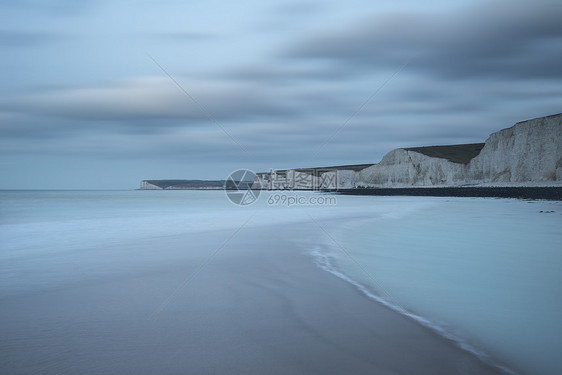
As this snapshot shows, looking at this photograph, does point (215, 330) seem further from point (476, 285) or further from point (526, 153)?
point (526, 153)

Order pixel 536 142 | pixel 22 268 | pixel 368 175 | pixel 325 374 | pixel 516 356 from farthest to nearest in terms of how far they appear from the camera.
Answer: pixel 368 175 < pixel 536 142 < pixel 22 268 < pixel 516 356 < pixel 325 374

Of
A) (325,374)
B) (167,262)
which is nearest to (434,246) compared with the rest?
A: (167,262)

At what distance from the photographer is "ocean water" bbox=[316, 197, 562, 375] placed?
3.33m

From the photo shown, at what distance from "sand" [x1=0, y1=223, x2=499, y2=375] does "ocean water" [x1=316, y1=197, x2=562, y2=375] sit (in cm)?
35

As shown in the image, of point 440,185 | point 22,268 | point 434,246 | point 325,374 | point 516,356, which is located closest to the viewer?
point 325,374

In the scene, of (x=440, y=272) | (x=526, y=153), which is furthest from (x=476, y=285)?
(x=526, y=153)

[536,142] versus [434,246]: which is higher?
[536,142]

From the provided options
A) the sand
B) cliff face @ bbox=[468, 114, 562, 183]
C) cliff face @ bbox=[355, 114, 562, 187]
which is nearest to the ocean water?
the sand

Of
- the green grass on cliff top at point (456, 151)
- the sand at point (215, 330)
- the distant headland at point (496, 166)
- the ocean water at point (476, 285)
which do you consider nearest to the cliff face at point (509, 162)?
the distant headland at point (496, 166)

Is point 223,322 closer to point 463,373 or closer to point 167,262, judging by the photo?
point 463,373

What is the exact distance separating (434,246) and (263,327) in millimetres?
6628

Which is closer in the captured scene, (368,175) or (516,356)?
(516,356)

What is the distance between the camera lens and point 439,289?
17.1ft

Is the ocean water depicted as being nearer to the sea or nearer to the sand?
the sea
